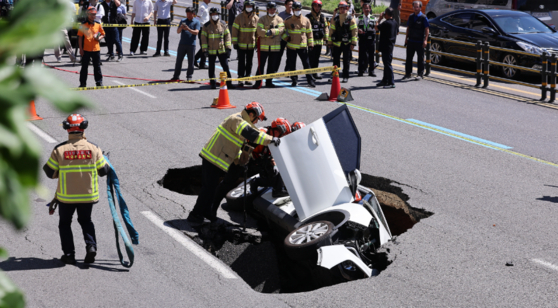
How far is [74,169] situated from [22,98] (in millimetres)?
5363

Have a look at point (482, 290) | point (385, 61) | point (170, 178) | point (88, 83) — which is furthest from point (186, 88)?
→ point (482, 290)

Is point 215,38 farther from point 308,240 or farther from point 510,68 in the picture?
point 308,240

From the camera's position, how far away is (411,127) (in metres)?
11.9

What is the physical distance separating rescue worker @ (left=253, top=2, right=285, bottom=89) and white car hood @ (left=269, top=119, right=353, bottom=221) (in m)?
8.93

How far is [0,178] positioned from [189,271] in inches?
213

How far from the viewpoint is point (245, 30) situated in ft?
49.8

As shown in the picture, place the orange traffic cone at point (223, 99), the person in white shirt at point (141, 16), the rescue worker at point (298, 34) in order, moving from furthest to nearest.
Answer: the person in white shirt at point (141, 16), the rescue worker at point (298, 34), the orange traffic cone at point (223, 99)

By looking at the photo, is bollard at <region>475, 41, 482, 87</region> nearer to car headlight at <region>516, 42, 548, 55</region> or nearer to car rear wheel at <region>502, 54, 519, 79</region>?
car rear wheel at <region>502, 54, 519, 79</region>

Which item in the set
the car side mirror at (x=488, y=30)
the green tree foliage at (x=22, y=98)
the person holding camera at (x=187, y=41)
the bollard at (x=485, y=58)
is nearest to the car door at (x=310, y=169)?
the green tree foliage at (x=22, y=98)

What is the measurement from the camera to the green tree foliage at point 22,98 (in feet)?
2.18

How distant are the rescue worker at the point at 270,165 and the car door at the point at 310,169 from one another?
3.29ft

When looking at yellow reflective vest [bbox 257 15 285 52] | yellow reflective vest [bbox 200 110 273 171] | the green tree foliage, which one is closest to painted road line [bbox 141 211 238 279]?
yellow reflective vest [bbox 200 110 273 171]

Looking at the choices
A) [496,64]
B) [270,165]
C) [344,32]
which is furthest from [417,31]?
[270,165]

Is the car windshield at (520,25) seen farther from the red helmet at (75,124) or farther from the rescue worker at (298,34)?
the red helmet at (75,124)
